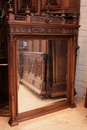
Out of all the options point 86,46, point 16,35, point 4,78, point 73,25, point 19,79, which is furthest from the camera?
point 86,46

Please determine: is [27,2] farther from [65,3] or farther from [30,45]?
[30,45]

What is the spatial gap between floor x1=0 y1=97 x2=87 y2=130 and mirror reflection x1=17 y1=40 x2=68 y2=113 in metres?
0.16

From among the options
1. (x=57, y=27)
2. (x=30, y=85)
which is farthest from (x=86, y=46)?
(x=30, y=85)

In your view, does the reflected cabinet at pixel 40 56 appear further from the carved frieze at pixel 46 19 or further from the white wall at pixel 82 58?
the white wall at pixel 82 58

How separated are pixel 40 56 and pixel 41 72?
0.19 m

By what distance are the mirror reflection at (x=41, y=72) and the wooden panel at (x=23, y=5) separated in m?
0.57

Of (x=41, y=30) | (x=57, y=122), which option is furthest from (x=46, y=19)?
(x=57, y=122)

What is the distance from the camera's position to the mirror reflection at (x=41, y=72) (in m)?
1.90

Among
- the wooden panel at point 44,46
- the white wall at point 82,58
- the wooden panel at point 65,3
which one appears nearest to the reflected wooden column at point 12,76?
the wooden panel at point 44,46

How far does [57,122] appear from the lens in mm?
1911

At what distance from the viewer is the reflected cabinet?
69.3 inches

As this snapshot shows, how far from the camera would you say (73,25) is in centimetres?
204

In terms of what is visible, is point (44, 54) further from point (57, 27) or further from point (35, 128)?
point (35, 128)

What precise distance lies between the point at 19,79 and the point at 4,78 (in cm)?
45
